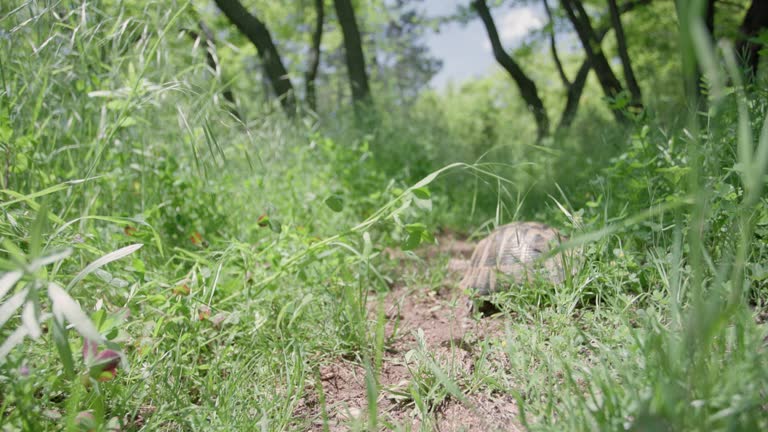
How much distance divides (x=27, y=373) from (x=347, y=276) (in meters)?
0.83

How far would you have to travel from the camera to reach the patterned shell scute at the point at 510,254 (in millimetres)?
1897

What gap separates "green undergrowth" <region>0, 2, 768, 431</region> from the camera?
0.87 m

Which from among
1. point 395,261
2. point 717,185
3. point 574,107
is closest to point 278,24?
point 574,107

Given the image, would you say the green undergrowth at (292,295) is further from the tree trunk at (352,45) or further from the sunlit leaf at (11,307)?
the tree trunk at (352,45)

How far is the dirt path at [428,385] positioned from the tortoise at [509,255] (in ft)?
0.51

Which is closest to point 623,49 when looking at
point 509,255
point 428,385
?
point 509,255

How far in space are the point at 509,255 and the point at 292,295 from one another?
3.09ft

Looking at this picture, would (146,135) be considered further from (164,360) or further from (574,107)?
(574,107)

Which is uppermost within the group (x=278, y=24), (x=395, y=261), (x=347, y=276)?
(x=278, y=24)

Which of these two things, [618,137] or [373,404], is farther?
[618,137]

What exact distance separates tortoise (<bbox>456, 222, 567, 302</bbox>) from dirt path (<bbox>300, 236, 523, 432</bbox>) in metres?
0.16

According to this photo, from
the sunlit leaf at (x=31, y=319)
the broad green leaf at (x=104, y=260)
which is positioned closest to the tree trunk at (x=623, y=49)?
the broad green leaf at (x=104, y=260)

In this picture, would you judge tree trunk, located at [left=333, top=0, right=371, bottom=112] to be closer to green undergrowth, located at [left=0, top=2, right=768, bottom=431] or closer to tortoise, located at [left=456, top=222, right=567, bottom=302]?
green undergrowth, located at [left=0, top=2, right=768, bottom=431]

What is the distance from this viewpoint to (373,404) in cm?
92
